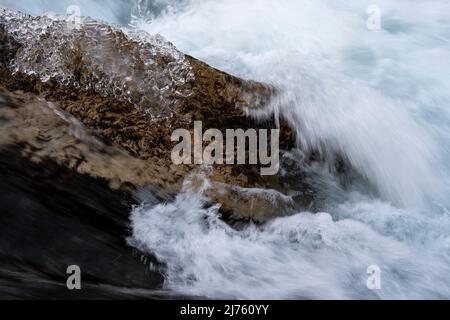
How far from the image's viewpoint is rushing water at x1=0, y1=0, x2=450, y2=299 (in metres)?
4.50

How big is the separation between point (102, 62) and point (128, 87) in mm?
365

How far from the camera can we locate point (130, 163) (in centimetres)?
479

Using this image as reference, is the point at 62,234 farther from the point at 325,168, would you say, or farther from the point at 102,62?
the point at 325,168

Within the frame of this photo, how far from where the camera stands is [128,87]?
5078 millimetres

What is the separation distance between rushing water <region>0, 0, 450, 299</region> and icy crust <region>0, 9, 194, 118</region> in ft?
3.44

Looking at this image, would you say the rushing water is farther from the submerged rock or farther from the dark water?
the submerged rock

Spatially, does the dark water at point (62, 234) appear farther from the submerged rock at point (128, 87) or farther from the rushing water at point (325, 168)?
the submerged rock at point (128, 87)

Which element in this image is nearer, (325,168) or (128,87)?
(128,87)

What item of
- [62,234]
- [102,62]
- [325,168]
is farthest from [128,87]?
[325,168]

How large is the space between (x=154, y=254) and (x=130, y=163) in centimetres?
93

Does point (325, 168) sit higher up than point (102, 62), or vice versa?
point (102, 62)

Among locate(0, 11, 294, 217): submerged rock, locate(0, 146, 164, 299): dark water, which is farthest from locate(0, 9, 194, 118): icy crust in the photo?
locate(0, 146, 164, 299): dark water

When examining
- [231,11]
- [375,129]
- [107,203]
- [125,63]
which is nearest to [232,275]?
[107,203]

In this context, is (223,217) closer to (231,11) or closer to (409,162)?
(409,162)
